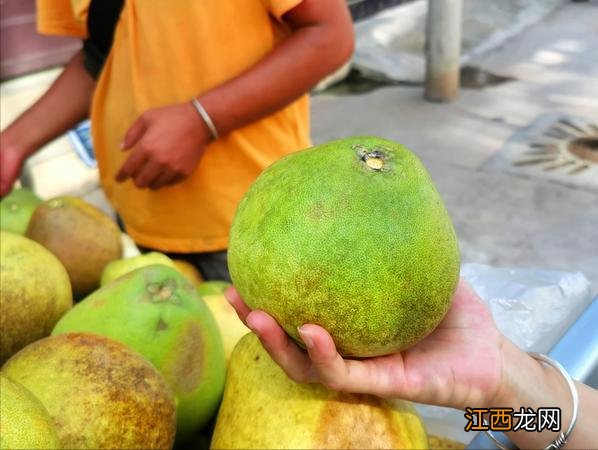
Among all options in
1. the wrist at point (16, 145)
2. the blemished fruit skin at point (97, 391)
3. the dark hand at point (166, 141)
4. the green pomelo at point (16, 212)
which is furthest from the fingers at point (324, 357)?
the wrist at point (16, 145)

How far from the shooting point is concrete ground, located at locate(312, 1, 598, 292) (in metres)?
3.29

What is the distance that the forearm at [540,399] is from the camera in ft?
3.23

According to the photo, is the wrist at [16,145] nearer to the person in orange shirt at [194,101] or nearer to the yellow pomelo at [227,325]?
the person in orange shirt at [194,101]

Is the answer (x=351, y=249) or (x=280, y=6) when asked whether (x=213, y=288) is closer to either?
(x=280, y=6)

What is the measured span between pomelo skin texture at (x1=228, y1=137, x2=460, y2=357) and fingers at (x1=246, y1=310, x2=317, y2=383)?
0.02m

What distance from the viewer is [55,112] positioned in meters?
1.92

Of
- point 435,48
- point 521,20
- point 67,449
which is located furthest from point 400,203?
point 521,20

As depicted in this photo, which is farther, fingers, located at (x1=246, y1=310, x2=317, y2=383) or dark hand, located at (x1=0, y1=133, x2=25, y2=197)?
dark hand, located at (x1=0, y1=133, x2=25, y2=197)

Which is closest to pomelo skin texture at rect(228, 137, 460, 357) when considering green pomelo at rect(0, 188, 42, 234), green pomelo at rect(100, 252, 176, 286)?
green pomelo at rect(100, 252, 176, 286)

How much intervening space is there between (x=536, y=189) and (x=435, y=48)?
5.65ft

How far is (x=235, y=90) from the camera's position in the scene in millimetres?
1477

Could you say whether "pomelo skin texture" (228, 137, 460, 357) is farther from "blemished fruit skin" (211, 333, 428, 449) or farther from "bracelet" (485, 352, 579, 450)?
"bracelet" (485, 352, 579, 450)

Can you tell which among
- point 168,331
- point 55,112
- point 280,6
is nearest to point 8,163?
point 55,112

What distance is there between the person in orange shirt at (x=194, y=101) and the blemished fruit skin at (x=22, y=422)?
30.5 inches
